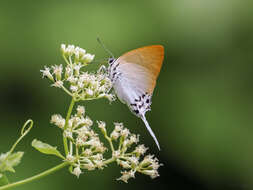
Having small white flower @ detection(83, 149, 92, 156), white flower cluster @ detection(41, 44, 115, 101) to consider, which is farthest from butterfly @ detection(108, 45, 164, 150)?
small white flower @ detection(83, 149, 92, 156)

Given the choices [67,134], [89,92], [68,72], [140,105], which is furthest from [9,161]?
[140,105]

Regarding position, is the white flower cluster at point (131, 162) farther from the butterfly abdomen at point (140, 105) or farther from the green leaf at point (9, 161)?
the green leaf at point (9, 161)

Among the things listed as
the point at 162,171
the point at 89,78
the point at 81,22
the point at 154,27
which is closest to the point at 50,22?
→ the point at 81,22

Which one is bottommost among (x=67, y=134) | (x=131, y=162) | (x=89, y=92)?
(x=131, y=162)

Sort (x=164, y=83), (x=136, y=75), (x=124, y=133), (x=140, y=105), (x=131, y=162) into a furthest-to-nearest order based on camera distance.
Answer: (x=164, y=83) → (x=136, y=75) → (x=140, y=105) → (x=124, y=133) → (x=131, y=162)

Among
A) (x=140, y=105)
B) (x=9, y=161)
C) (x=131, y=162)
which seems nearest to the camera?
(x=9, y=161)

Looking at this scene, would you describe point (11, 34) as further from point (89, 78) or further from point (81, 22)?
point (89, 78)

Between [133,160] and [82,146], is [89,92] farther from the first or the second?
[133,160]

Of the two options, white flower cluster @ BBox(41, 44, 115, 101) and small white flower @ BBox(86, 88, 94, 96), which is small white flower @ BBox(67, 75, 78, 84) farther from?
small white flower @ BBox(86, 88, 94, 96)
